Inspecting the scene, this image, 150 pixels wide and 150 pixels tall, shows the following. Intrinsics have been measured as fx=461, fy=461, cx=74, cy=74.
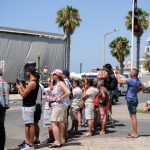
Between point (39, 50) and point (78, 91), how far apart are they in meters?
26.6

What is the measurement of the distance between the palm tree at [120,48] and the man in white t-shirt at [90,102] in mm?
57299

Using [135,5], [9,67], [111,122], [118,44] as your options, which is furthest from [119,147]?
[118,44]

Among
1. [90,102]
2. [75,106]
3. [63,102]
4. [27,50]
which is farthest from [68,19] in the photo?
[63,102]

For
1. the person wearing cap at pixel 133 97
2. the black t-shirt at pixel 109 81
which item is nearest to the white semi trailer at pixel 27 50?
Answer: the black t-shirt at pixel 109 81

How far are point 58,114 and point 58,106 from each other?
0.18 meters

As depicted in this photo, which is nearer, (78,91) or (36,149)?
(36,149)

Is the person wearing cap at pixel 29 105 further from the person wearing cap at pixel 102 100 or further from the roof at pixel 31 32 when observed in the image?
the roof at pixel 31 32

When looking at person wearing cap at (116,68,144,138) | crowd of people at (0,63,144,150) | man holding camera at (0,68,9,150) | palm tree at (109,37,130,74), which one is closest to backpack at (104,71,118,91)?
crowd of people at (0,63,144,150)

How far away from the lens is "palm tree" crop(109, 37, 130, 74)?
2737 inches

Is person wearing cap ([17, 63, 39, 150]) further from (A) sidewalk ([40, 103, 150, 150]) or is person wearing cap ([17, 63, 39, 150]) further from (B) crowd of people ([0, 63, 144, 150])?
(A) sidewalk ([40, 103, 150, 150])

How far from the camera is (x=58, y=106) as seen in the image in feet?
33.6

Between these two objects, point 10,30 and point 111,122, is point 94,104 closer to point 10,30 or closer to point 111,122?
point 111,122

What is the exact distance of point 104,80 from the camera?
1382cm

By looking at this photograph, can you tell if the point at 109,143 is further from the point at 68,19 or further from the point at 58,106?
the point at 68,19
